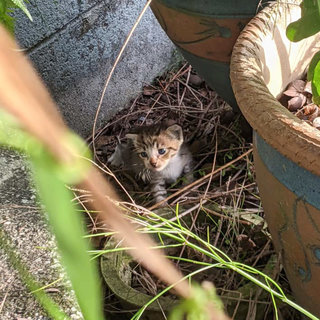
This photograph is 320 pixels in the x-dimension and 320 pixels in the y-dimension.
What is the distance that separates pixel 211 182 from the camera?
6.48ft

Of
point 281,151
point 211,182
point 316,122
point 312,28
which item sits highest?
point 312,28

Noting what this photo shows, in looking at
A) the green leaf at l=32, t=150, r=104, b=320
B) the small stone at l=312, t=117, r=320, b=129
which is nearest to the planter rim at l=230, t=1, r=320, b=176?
the small stone at l=312, t=117, r=320, b=129

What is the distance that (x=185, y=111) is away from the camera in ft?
7.78

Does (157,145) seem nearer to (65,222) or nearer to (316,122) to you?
(316,122)

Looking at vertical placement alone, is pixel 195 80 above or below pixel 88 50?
below

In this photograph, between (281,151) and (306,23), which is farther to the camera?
(306,23)

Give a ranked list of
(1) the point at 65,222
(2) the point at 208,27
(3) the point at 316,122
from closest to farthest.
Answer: (1) the point at 65,222, (3) the point at 316,122, (2) the point at 208,27

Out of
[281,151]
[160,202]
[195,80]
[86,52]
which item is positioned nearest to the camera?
[281,151]

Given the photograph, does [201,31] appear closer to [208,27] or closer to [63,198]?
[208,27]

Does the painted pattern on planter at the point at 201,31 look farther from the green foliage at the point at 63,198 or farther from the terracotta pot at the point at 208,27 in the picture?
the green foliage at the point at 63,198

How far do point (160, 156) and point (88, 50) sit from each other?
22.9 inches

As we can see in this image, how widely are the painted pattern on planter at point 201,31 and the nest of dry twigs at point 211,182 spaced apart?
Answer: 1.22 feet

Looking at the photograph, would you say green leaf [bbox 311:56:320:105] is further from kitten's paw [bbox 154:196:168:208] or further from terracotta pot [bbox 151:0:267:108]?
kitten's paw [bbox 154:196:168:208]

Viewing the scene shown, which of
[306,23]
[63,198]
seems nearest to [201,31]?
[306,23]
